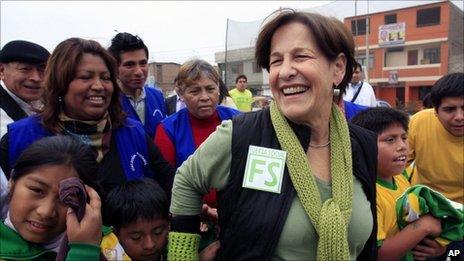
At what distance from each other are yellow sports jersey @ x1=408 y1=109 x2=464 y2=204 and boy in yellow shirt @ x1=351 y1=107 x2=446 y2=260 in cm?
47

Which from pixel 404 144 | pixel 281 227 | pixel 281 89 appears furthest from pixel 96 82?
pixel 404 144

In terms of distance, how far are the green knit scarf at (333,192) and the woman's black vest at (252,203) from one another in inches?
1.6

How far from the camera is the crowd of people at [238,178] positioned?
150cm

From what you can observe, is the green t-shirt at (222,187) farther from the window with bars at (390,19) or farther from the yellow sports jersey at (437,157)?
the window with bars at (390,19)

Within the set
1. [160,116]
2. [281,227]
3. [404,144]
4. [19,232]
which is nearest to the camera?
[281,227]

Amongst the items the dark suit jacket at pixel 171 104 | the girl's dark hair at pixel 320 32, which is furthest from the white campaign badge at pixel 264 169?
the dark suit jacket at pixel 171 104

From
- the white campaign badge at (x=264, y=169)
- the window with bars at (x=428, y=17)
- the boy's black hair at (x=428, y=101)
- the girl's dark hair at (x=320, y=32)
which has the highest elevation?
the window with bars at (x=428, y=17)

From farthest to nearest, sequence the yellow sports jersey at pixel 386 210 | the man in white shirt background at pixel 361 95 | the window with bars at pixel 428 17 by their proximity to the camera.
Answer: the window with bars at pixel 428 17
the man in white shirt background at pixel 361 95
the yellow sports jersey at pixel 386 210

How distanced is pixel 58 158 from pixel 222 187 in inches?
27.5

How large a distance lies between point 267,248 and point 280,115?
535mm

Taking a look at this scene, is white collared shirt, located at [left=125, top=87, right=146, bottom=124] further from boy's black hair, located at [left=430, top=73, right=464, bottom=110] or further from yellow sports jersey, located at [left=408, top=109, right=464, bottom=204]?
boy's black hair, located at [left=430, top=73, right=464, bottom=110]

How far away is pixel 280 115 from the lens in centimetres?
165

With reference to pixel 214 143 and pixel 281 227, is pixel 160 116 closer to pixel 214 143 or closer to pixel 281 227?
pixel 214 143

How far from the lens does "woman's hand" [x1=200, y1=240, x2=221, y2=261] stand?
168 cm
